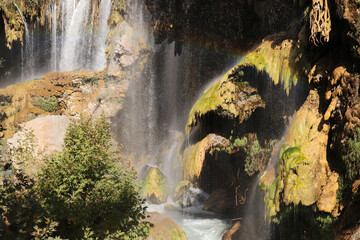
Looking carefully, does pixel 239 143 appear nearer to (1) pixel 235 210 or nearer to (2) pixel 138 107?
(1) pixel 235 210

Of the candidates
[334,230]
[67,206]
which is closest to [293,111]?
[334,230]

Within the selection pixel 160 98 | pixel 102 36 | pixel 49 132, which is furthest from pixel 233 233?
pixel 102 36

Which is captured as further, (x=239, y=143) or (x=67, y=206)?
(x=239, y=143)

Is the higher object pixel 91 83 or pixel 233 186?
pixel 91 83

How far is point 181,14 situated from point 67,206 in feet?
45.4

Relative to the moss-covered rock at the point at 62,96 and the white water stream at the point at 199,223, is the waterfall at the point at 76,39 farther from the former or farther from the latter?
the white water stream at the point at 199,223

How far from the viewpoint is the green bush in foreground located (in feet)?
19.2

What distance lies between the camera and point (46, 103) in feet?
66.3

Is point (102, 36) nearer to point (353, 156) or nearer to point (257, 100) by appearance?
point (257, 100)

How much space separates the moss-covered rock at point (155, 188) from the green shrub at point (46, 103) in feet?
27.9

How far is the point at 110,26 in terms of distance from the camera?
894 inches

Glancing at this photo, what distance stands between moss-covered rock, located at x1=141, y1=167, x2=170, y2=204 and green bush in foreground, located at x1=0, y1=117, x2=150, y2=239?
8764 millimetres

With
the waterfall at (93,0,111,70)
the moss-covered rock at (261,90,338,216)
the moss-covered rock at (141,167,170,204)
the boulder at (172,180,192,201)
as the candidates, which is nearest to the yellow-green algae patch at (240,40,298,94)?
the moss-covered rock at (261,90,338,216)

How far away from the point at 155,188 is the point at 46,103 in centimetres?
976
